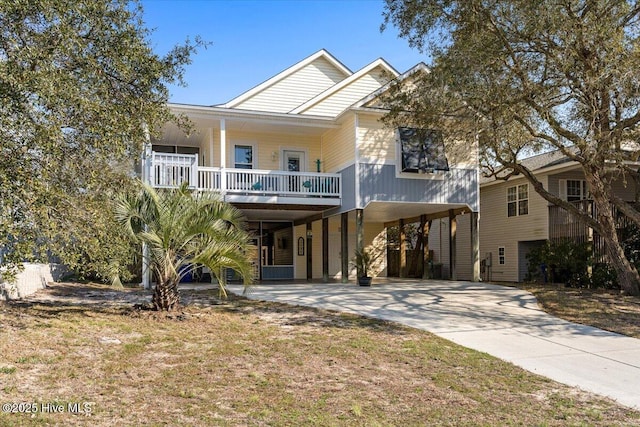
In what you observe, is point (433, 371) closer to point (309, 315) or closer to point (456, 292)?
point (309, 315)

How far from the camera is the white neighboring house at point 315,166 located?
18.1 m

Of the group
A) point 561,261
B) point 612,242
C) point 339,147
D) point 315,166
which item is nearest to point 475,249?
point 561,261

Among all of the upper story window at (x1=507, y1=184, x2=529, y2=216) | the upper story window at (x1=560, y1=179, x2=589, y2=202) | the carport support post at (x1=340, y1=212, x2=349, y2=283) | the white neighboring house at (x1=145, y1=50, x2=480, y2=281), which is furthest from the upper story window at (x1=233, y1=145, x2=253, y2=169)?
the upper story window at (x1=560, y1=179, x2=589, y2=202)

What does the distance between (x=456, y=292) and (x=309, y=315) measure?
6.01 meters

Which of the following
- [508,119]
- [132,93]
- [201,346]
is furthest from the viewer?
[508,119]

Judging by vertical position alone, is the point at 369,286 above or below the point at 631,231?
below

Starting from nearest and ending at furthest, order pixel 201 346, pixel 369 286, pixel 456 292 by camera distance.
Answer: pixel 201 346, pixel 456 292, pixel 369 286

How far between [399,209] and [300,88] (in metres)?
6.81

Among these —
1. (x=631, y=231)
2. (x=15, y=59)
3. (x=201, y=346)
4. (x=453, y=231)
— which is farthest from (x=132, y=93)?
(x=631, y=231)

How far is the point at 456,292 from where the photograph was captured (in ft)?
50.9

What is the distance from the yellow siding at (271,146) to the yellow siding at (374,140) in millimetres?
3393

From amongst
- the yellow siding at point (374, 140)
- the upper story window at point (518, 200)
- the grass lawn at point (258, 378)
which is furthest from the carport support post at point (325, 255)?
the grass lawn at point (258, 378)

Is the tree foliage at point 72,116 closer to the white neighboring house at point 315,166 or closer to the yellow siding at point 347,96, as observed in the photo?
the white neighboring house at point 315,166

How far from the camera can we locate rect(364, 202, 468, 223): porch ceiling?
19.4m
